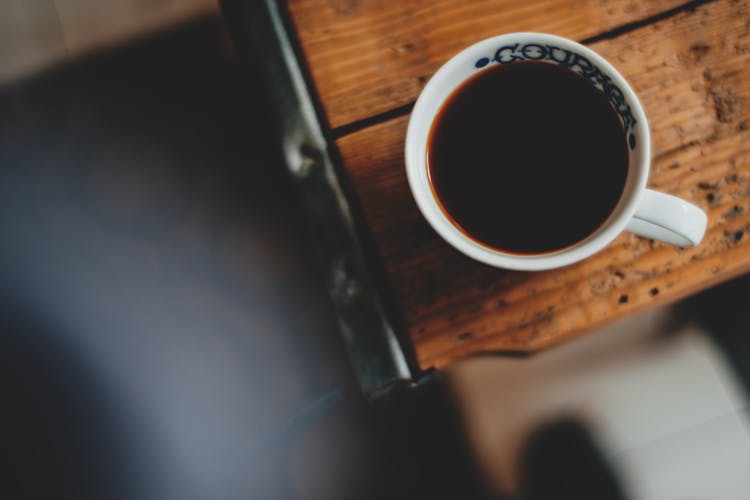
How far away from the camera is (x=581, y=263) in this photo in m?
0.50

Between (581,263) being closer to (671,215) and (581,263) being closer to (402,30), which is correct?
(671,215)

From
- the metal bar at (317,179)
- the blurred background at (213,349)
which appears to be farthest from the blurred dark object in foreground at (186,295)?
the metal bar at (317,179)

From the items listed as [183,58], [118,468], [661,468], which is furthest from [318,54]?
[661,468]

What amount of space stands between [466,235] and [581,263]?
0.14 m

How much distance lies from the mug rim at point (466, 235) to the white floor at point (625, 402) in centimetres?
47

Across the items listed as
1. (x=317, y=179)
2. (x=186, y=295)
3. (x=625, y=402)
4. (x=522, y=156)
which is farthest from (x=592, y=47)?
(x=186, y=295)

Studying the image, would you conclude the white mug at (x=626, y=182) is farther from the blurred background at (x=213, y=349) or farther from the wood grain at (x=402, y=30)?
the blurred background at (x=213, y=349)

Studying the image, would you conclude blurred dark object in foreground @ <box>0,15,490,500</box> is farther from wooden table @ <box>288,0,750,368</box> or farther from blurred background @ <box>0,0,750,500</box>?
→ wooden table @ <box>288,0,750,368</box>

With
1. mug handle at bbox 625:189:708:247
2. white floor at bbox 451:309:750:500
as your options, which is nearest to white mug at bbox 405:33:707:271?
mug handle at bbox 625:189:708:247

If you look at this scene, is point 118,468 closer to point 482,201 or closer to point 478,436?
point 478,436

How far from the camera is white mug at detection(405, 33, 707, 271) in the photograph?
390mm

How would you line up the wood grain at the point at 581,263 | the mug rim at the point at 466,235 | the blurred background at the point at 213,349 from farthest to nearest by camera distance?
1. the blurred background at the point at 213,349
2. the wood grain at the point at 581,263
3. the mug rim at the point at 466,235

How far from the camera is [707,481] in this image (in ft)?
2.70

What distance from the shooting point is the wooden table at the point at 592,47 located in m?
0.50
